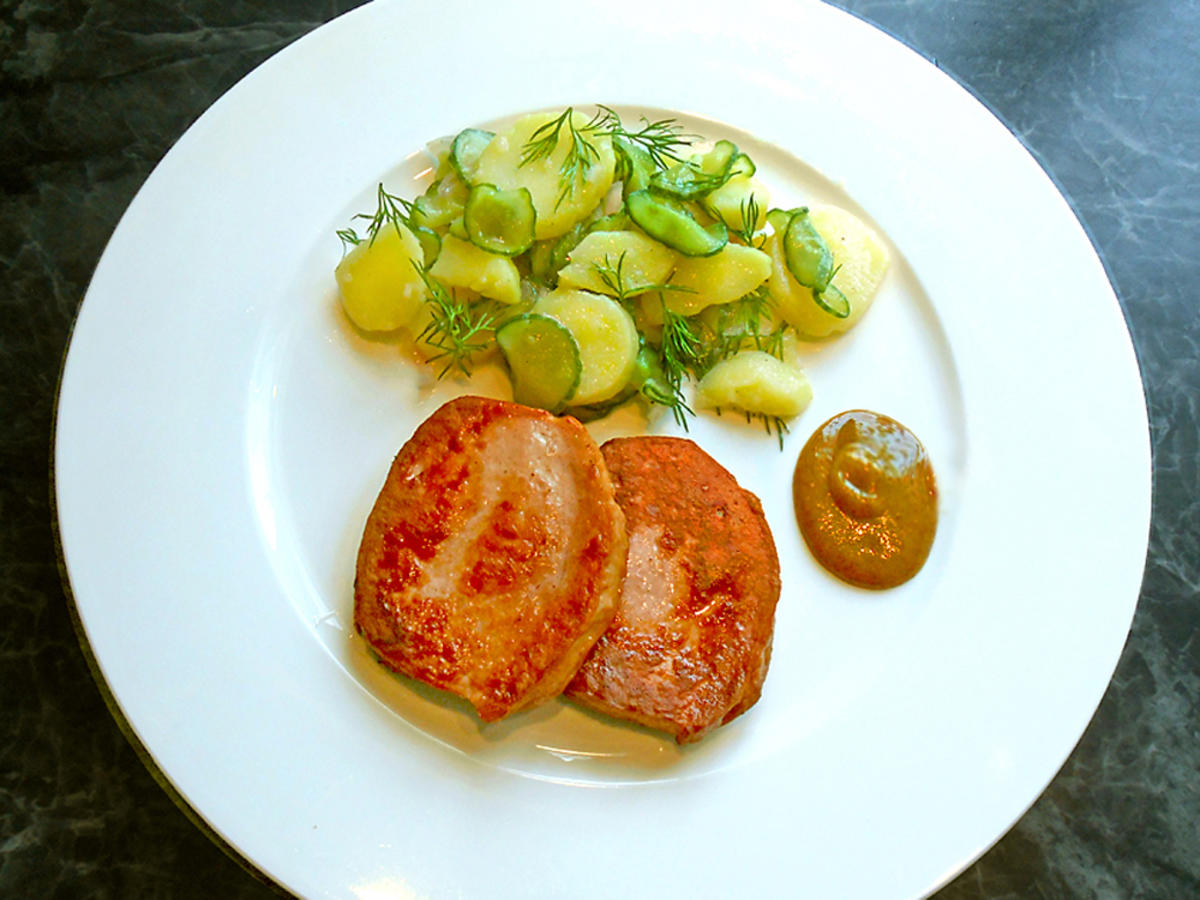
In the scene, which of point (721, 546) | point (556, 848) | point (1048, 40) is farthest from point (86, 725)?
point (1048, 40)

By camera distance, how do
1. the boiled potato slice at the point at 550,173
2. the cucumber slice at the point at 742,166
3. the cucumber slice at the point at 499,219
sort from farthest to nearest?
1. the cucumber slice at the point at 742,166
2. the boiled potato slice at the point at 550,173
3. the cucumber slice at the point at 499,219

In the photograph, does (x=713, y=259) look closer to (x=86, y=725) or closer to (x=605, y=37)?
(x=605, y=37)

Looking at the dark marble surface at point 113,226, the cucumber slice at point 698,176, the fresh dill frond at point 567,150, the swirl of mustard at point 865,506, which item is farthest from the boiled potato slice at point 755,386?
the dark marble surface at point 113,226

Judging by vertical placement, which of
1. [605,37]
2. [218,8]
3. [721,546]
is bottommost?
[721,546]

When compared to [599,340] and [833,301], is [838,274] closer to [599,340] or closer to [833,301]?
[833,301]

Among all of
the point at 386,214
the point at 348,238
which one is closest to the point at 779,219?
the point at 386,214

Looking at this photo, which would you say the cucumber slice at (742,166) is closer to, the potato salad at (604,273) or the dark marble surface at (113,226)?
the potato salad at (604,273)
